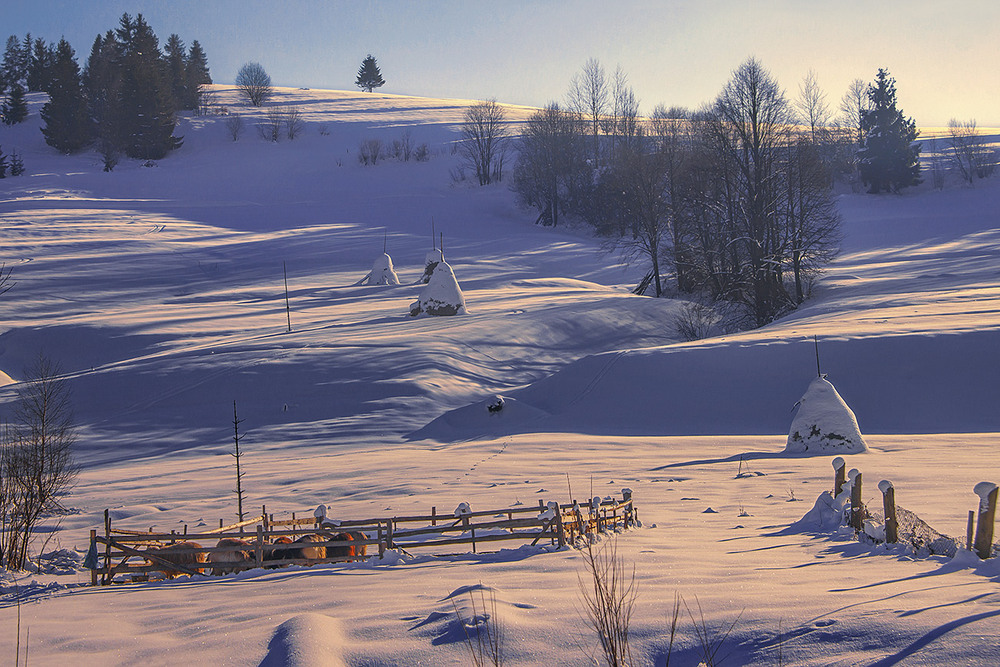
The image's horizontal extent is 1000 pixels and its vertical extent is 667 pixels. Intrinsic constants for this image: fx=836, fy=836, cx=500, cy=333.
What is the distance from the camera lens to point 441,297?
132 feet

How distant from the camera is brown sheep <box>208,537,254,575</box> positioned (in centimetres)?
1147

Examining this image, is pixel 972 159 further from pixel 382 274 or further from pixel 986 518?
pixel 986 518

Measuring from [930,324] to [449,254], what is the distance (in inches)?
1552

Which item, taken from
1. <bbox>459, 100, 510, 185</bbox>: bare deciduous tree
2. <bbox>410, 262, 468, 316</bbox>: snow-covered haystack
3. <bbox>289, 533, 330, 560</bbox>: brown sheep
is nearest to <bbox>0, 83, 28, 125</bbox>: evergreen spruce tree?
<bbox>459, 100, 510, 185</bbox>: bare deciduous tree

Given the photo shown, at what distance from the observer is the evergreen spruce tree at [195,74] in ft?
336

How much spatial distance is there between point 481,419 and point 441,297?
14.2 metres

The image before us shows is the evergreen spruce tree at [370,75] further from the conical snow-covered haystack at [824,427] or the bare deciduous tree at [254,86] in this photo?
the conical snow-covered haystack at [824,427]

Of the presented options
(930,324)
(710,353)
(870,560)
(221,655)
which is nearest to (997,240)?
(930,324)

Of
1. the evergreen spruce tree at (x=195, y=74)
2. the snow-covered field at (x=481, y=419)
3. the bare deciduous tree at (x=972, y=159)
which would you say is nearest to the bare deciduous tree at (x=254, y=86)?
the evergreen spruce tree at (x=195, y=74)

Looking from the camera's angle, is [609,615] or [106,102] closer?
[609,615]

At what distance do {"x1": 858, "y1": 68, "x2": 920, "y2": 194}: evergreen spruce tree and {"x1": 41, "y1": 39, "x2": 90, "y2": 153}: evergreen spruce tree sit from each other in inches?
3077

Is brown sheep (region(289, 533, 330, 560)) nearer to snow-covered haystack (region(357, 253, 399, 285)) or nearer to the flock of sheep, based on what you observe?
the flock of sheep

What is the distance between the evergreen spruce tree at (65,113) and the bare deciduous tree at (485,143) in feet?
131

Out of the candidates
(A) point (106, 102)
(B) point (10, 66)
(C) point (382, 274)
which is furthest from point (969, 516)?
(B) point (10, 66)
